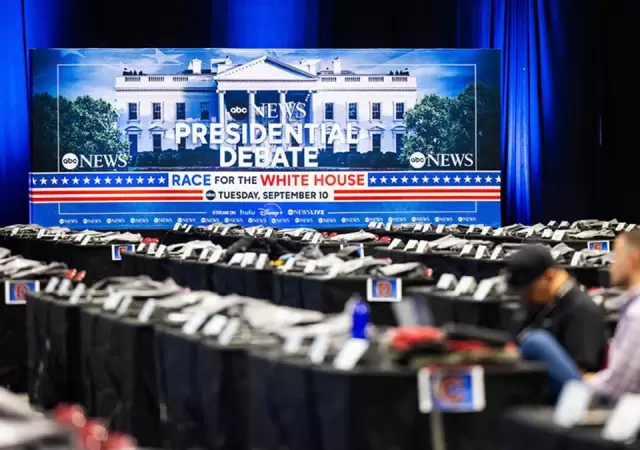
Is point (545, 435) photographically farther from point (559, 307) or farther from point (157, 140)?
point (157, 140)

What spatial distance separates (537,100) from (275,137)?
212 inches

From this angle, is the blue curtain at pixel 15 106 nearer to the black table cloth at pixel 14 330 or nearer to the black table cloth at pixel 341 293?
the black table cloth at pixel 341 293

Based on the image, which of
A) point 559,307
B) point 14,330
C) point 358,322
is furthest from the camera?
point 14,330

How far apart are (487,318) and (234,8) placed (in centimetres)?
1885

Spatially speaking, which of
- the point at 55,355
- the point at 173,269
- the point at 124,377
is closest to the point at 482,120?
the point at 173,269

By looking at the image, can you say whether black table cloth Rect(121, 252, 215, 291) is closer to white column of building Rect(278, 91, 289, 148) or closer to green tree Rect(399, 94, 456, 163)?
white column of building Rect(278, 91, 289, 148)

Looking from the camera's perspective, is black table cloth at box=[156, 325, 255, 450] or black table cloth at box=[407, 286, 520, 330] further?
black table cloth at box=[407, 286, 520, 330]

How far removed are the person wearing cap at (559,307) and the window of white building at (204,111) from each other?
54.7ft

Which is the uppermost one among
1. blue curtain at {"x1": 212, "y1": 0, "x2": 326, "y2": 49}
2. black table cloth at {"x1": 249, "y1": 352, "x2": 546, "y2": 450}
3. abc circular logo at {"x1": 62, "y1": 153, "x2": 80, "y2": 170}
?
blue curtain at {"x1": 212, "y1": 0, "x2": 326, "y2": 49}

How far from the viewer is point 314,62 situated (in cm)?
2345

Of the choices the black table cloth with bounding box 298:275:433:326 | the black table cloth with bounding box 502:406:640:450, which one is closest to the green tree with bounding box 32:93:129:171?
the black table cloth with bounding box 298:275:433:326

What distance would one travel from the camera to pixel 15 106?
2559 cm

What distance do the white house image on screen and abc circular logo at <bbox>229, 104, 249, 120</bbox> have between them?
4cm

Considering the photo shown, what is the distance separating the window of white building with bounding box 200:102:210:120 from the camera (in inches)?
917
